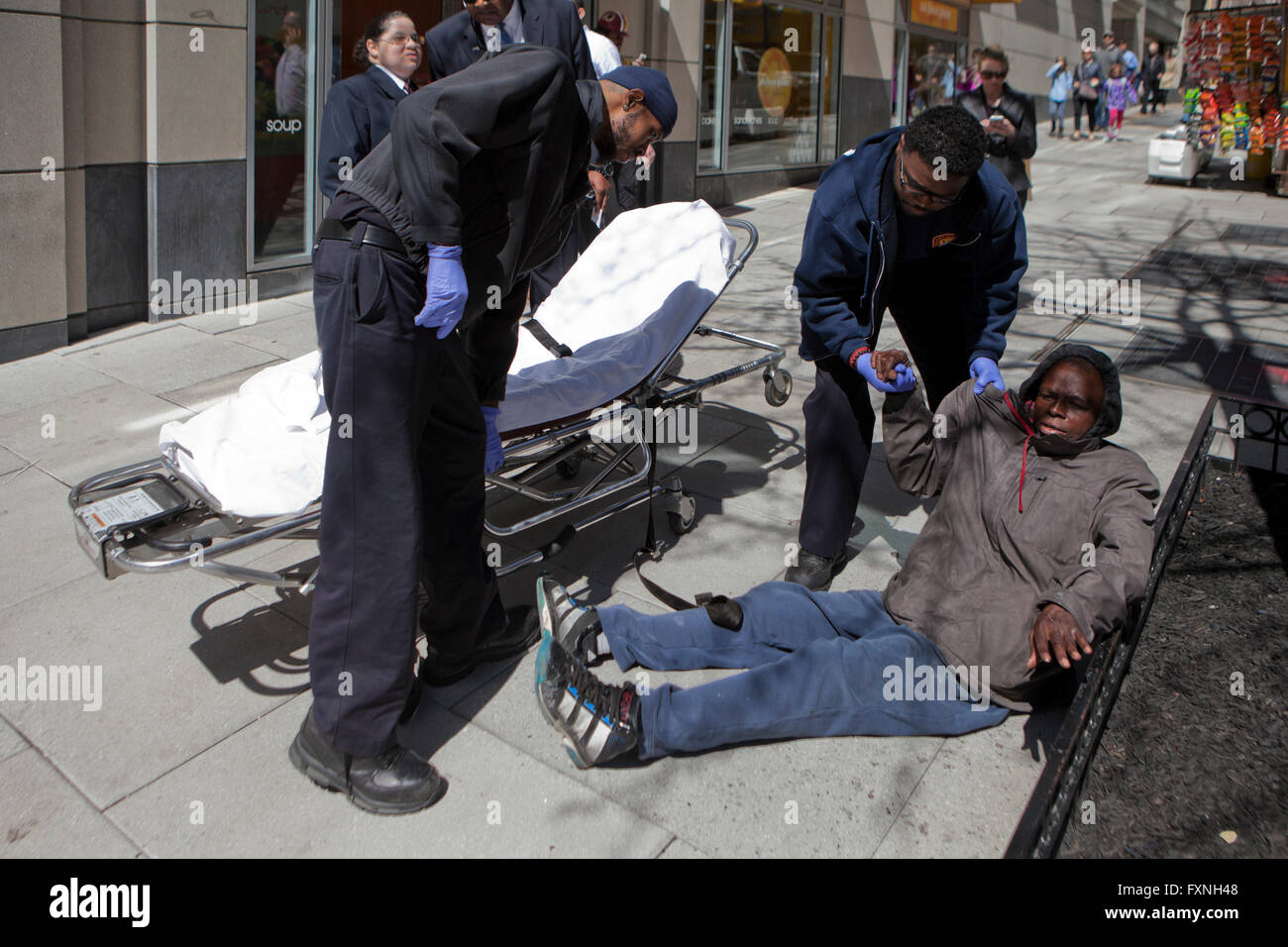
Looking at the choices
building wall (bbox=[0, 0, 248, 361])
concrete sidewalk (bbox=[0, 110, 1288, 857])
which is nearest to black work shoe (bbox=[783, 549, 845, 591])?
concrete sidewalk (bbox=[0, 110, 1288, 857])

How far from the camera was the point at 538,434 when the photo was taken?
378 cm

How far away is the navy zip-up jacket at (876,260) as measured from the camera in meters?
3.52

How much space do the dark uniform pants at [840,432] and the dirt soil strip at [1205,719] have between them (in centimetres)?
112

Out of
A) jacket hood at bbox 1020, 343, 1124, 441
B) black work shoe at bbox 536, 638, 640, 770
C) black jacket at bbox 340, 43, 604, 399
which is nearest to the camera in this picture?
black jacket at bbox 340, 43, 604, 399

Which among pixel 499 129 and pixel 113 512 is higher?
pixel 499 129

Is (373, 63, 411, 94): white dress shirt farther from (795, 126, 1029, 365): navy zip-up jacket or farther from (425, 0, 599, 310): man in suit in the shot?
(795, 126, 1029, 365): navy zip-up jacket

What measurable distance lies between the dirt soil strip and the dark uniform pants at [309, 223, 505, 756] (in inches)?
70.2

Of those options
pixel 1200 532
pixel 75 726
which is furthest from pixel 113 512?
pixel 1200 532

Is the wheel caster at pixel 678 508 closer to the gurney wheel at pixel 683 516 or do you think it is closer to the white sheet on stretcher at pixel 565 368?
the gurney wheel at pixel 683 516

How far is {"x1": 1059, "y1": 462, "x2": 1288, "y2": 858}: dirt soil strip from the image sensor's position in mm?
2707

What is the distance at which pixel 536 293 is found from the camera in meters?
5.62
